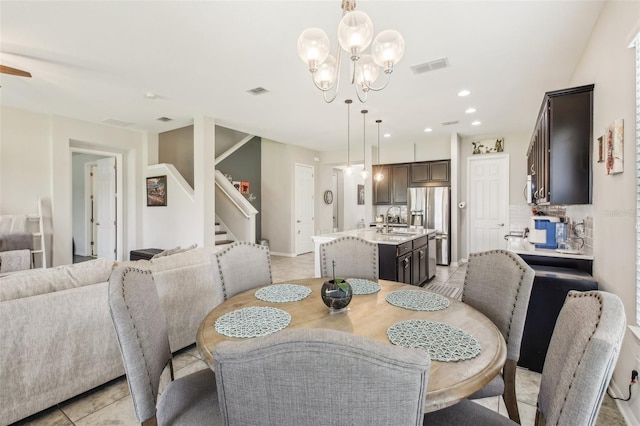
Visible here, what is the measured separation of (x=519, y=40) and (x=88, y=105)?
567cm

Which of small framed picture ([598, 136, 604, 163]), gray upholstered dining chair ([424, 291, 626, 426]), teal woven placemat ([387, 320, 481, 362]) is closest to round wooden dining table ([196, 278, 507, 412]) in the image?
teal woven placemat ([387, 320, 481, 362])

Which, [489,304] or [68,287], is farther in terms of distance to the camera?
[68,287]

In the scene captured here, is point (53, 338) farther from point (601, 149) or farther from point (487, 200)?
point (487, 200)

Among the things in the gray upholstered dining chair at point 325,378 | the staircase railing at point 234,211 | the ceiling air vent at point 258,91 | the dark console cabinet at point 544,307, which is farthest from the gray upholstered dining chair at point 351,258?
the staircase railing at point 234,211

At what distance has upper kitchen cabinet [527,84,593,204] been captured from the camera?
2.50 metres

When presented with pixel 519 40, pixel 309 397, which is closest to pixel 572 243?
pixel 519 40

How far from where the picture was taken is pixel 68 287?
1986 mm

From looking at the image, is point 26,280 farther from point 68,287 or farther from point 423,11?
point 423,11

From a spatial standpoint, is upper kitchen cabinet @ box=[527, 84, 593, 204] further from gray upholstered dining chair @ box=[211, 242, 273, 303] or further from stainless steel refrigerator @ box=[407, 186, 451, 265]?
stainless steel refrigerator @ box=[407, 186, 451, 265]

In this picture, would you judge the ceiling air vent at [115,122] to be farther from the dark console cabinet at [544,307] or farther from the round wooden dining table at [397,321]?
the dark console cabinet at [544,307]

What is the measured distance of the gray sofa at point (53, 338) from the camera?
170 cm

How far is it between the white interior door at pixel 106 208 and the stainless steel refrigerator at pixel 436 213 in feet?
20.9

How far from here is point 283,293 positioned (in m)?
1.81

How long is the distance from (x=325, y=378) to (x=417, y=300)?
3.91ft
